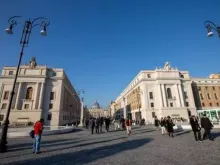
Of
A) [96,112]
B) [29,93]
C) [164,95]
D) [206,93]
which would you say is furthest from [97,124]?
[96,112]

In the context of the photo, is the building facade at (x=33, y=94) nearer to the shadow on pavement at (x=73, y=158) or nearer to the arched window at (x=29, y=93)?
the arched window at (x=29, y=93)

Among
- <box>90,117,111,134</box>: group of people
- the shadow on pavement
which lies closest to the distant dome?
<box>90,117,111,134</box>: group of people

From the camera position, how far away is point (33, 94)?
4150cm

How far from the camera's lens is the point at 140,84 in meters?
49.1

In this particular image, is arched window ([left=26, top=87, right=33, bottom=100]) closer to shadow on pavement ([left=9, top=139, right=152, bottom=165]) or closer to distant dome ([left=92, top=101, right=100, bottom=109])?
shadow on pavement ([left=9, top=139, right=152, bottom=165])

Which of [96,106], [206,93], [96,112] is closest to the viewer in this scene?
[206,93]

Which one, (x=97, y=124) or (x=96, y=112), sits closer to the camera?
(x=97, y=124)

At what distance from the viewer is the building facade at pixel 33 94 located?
3900cm

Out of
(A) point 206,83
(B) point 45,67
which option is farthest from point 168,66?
(B) point 45,67

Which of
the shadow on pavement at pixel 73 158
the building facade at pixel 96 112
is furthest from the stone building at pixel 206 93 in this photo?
the building facade at pixel 96 112

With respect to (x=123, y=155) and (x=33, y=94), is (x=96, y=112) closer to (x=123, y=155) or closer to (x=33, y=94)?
(x=33, y=94)

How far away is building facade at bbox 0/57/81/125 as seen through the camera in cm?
3900

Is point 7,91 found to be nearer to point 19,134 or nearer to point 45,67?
point 45,67

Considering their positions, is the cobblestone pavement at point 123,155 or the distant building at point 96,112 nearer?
the cobblestone pavement at point 123,155
